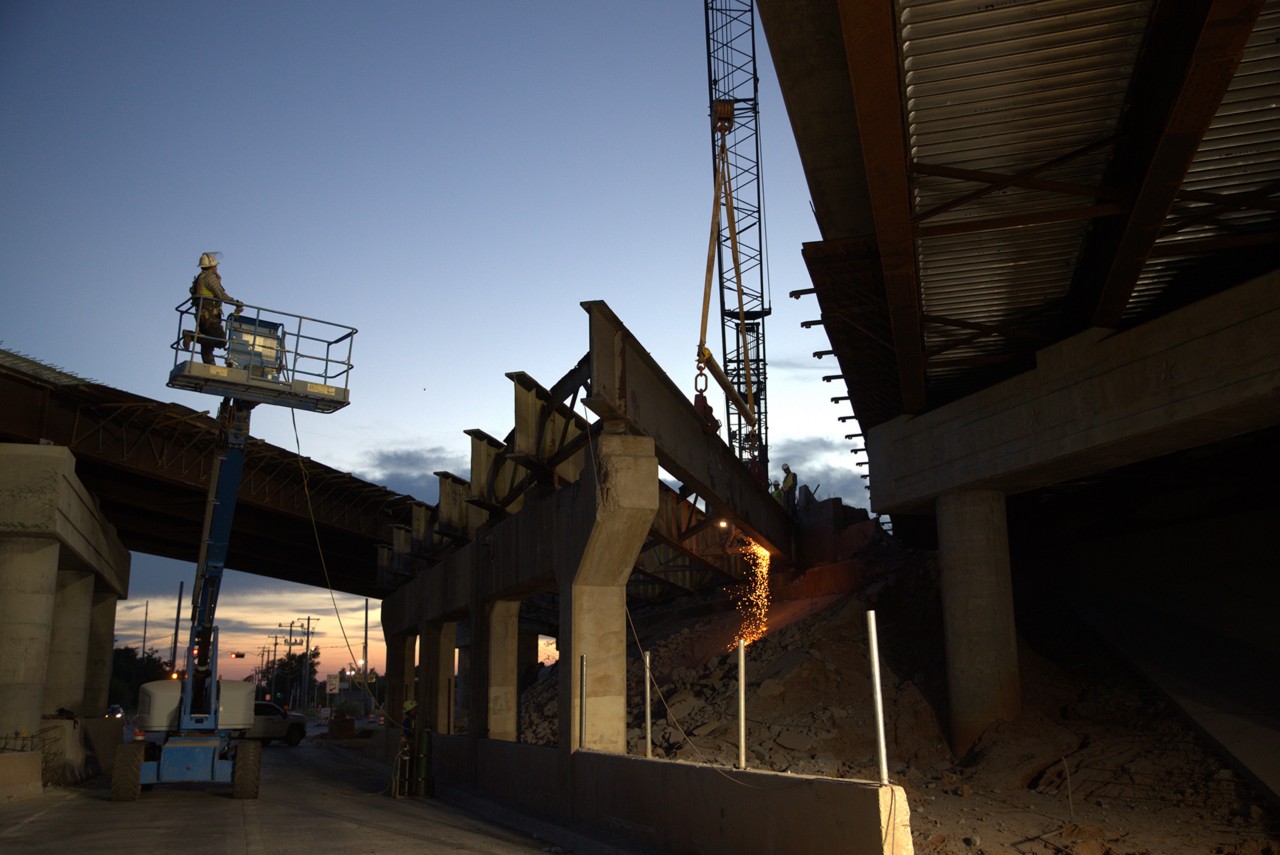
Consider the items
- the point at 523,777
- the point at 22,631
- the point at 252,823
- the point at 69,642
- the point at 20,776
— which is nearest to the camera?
the point at 252,823

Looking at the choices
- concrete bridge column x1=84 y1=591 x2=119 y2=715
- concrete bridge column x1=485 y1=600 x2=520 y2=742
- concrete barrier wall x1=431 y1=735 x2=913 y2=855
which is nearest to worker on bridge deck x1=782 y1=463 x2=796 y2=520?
concrete bridge column x1=485 y1=600 x2=520 y2=742

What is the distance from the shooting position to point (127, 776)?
18281mm

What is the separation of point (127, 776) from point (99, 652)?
15107mm

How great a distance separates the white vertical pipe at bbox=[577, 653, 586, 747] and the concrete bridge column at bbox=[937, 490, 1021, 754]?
22.6 feet

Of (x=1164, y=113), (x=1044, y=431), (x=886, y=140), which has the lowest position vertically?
(x=1044, y=431)

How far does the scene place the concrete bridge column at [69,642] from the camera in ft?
84.4

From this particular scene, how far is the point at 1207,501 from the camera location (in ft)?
79.0

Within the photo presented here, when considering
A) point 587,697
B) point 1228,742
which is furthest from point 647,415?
point 1228,742

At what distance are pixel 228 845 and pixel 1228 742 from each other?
13.0 m

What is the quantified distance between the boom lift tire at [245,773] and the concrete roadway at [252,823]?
0.79 feet

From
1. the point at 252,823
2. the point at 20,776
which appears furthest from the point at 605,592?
the point at 20,776

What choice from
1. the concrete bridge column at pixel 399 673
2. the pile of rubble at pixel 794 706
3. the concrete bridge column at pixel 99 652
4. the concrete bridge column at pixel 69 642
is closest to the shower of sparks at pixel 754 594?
the pile of rubble at pixel 794 706

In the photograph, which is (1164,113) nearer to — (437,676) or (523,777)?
(523,777)

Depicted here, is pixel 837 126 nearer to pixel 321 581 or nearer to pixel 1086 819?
pixel 1086 819
